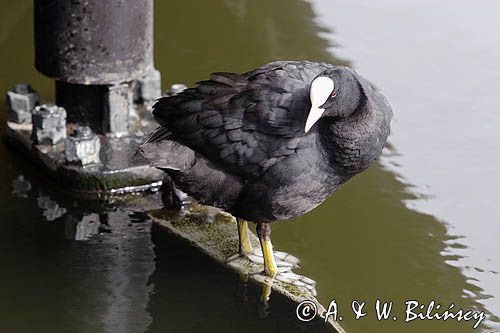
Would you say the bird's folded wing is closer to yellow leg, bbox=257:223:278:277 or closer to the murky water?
yellow leg, bbox=257:223:278:277

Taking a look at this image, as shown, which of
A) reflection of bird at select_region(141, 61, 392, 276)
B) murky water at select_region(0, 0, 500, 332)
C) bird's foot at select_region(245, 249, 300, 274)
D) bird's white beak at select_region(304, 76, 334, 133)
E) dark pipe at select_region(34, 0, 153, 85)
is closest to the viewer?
bird's white beak at select_region(304, 76, 334, 133)

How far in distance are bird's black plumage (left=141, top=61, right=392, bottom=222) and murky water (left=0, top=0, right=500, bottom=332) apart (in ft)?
1.42

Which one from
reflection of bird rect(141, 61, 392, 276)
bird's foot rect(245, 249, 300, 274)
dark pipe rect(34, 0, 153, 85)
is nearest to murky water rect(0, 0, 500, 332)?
bird's foot rect(245, 249, 300, 274)

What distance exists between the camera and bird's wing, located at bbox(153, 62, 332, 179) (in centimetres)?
363

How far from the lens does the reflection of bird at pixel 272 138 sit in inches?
141

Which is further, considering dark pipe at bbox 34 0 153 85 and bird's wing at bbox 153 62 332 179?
dark pipe at bbox 34 0 153 85

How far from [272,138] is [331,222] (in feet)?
3.07

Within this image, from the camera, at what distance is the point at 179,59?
588 cm

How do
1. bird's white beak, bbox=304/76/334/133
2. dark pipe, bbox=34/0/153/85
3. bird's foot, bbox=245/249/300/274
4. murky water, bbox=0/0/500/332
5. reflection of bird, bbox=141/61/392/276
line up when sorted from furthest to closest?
1. dark pipe, bbox=34/0/153/85
2. bird's foot, bbox=245/249/300/274
3. murky water, bbox=0/0/500/332
4. reflection of bird, bbox=141/61/392/276
5. bird's white beak, bbox=304/76/334/133

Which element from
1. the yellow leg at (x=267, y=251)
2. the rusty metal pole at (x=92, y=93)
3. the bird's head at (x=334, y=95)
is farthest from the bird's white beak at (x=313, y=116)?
the rusty metal pole at (x=92, y=93)

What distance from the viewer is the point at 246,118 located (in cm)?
370

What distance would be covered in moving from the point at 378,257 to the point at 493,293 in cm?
50

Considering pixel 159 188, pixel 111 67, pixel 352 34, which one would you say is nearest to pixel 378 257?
pixel 159 188

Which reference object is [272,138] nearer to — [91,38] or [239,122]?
[239,122]
